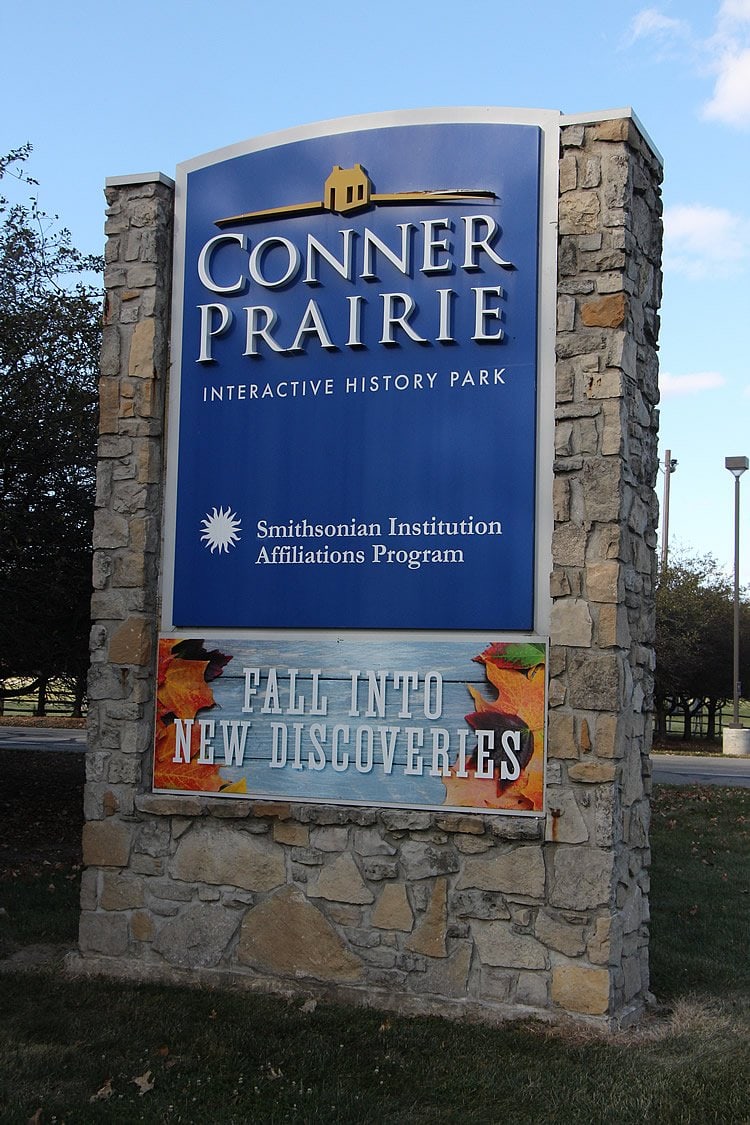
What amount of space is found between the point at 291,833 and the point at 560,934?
1.48 m

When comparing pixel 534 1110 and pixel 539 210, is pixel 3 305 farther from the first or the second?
pixel 534 1110

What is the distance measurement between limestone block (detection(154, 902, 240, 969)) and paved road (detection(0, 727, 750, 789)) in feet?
36.2

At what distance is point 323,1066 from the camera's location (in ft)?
16.2

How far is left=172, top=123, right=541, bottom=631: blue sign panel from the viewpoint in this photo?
5.93 meters

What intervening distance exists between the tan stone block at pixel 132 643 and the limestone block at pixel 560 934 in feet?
8.42

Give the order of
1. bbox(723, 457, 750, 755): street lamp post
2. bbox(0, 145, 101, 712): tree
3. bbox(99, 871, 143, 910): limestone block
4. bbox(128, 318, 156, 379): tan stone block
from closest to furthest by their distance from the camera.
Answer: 1. bbox(99, 871, 143, 910): limestone block
2. bbox(128, 318, 156, 379): tan stone block
3. bbox(0, 145, 101, 712): tree
4. bbox(723, 457, 750, 755): street lamp post

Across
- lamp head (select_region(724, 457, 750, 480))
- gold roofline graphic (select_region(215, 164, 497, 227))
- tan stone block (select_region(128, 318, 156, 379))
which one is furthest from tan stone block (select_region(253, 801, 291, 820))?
lamp head (select_region(724, 457, 750, 480))

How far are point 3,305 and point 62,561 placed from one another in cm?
245

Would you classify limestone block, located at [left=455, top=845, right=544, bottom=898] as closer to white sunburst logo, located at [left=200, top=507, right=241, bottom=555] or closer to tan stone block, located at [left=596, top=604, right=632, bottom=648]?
tan stone block, located at [left=596, top=604, right=632, bottom=648]

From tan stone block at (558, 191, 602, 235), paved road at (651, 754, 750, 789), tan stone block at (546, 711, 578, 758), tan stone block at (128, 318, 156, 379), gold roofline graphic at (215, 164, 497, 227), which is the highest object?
gold roofline graphic at (215, 164, 497, 227)

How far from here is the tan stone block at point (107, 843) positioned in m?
6.37

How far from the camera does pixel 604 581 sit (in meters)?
5.64

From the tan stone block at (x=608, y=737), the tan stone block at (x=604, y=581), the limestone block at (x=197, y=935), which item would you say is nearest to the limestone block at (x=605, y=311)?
the tan stone block at (x=604, y=581)

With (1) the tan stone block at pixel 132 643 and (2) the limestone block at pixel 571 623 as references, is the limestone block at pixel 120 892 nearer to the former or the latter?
(1) the tan stone block at pixel 132 643
